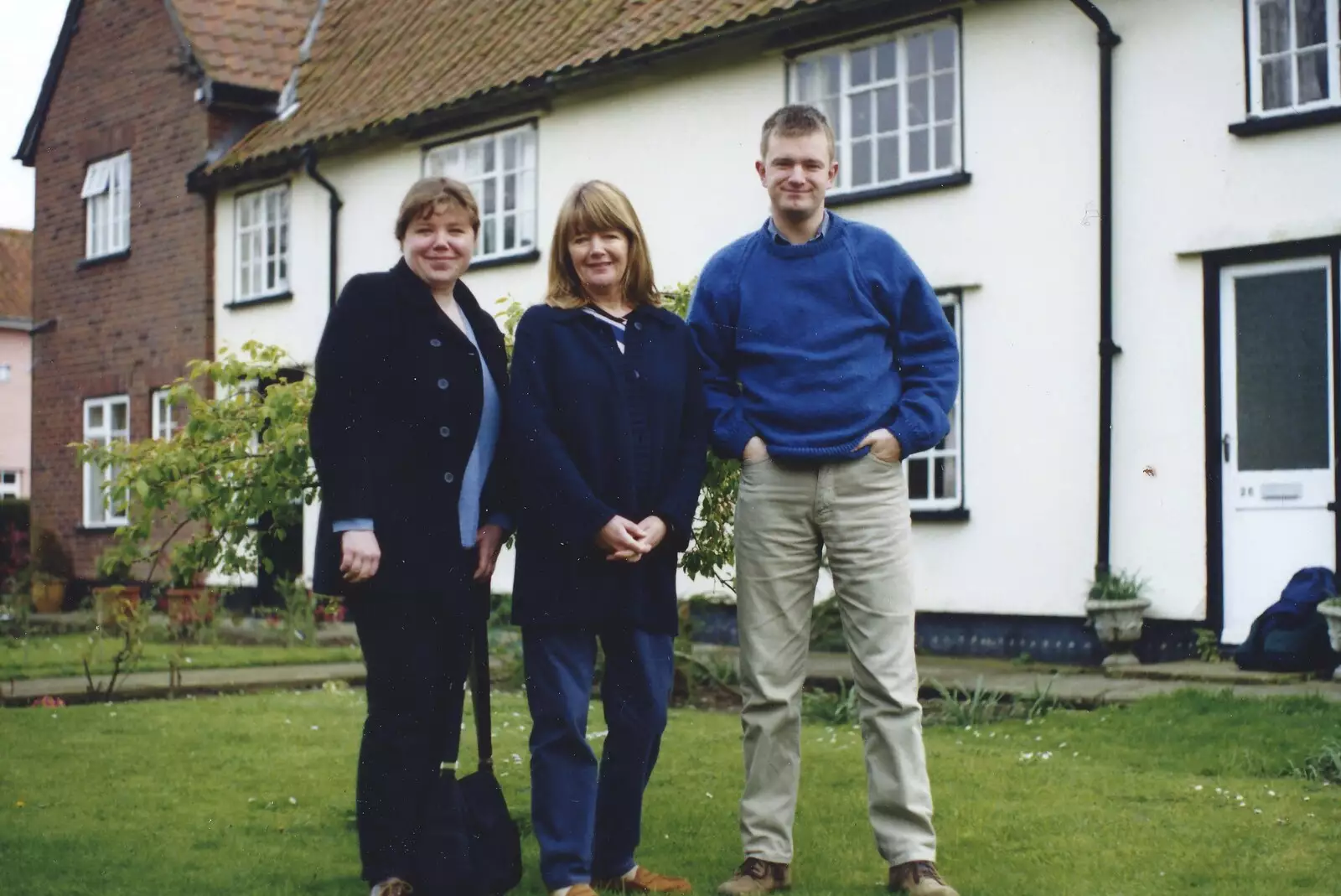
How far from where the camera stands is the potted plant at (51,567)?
20078mm

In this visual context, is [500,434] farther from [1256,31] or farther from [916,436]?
[1256,31]

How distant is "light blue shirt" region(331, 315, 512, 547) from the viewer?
14.1 feet

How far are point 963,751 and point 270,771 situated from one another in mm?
2989

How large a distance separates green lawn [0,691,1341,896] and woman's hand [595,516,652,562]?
101 centimetres

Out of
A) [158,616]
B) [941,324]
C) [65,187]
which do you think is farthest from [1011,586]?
[65,187]

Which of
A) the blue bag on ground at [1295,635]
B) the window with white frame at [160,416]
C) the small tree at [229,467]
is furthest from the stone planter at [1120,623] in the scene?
the window with white frame at [160,416]

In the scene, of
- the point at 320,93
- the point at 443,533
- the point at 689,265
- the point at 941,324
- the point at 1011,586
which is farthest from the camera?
the point at 320,93

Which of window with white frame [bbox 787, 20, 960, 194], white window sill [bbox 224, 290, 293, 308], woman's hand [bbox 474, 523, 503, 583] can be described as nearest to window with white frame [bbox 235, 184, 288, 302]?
white window sill [bbox 224, 290, 293, 308]

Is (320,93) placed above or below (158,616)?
above

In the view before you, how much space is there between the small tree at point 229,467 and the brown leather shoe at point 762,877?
7.23ft

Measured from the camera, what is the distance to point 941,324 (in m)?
4.52

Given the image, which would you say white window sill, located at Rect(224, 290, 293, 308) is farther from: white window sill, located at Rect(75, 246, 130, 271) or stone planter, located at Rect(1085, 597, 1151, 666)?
stone planter, located at Rect(1085, 597, 1151, 666)

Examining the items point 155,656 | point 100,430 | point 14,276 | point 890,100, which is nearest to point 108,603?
point 155,656

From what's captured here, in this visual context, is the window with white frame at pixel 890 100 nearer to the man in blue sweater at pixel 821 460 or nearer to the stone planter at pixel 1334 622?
the stone planter at pixel 1334 622
